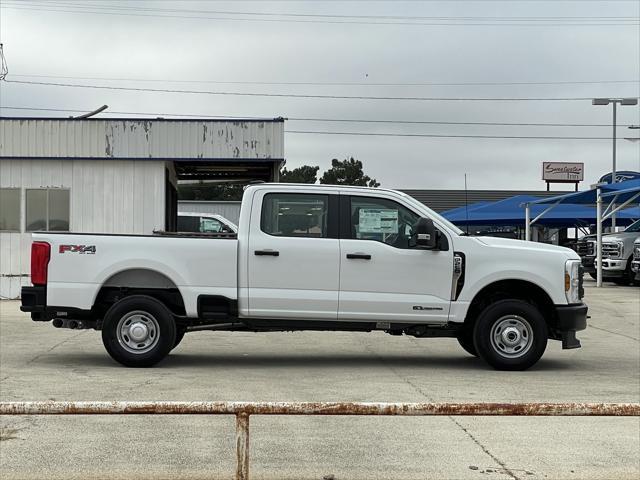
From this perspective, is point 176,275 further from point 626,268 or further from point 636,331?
point 626,268

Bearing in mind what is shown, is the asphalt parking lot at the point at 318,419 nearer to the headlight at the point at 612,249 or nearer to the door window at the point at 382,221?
the door window at the point at 382,221

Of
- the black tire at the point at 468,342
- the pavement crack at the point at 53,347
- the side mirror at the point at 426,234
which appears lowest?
the pavement crack at the point at 53,347

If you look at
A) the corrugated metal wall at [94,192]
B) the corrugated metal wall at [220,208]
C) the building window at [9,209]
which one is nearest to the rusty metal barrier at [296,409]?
the corrugated metal wall at [94,192]

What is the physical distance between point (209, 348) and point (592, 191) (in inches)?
742

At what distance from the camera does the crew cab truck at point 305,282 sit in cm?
1009

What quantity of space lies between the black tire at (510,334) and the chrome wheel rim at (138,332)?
12.2 feet

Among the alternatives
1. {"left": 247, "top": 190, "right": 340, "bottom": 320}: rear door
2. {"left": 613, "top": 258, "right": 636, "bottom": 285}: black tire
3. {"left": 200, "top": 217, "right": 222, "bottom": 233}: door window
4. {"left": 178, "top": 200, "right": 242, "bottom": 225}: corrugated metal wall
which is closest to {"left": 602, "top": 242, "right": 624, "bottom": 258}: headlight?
{"left": 613, "top": 258, "right": 636, "bottom": 285}: black tire

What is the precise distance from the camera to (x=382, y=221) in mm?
10328

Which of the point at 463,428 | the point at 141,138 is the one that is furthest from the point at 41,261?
the point at 141,138

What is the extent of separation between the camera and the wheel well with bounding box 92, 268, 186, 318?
10.2m

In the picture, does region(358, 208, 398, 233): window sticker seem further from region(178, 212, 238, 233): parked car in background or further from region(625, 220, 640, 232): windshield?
region(625, 220, 640, 232): windshield

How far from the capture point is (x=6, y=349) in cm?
1189

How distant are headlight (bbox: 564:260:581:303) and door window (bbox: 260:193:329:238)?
285 centimetres

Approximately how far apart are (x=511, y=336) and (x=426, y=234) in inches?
61.8
